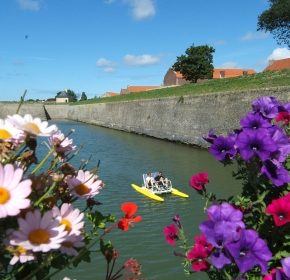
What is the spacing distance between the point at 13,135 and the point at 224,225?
863 mm

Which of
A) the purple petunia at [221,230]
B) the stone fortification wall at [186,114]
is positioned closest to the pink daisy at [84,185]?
the purple petunia at [221,230]

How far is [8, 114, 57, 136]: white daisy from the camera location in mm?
1519

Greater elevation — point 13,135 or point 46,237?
point 13,135

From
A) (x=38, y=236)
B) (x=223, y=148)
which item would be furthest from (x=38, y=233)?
(x=223, y=148)

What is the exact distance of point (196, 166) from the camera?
17609 millimetres

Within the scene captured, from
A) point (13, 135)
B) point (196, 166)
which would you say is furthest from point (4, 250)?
point (196, 166)

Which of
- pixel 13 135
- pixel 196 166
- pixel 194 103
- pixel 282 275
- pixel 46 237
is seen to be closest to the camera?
pixel 46 237

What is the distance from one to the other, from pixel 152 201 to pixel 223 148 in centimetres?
982

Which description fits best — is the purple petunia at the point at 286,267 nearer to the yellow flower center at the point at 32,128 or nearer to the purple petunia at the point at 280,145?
the purple petunia at the point at 280,145

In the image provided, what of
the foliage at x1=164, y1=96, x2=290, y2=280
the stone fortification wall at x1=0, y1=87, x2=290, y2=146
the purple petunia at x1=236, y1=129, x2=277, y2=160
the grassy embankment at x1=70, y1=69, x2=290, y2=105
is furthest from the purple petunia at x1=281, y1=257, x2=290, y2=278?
the grassy embankment at x1=70, y1=69, x2=290, y2=105

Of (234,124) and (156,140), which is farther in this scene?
(156,140)

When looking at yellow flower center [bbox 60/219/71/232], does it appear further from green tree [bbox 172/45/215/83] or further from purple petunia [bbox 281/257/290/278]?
green tree [bbox 172/45/215/83]

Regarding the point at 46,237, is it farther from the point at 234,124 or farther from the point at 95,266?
the point at 234,124

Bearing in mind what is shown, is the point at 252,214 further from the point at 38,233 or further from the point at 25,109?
the point at 25,109
